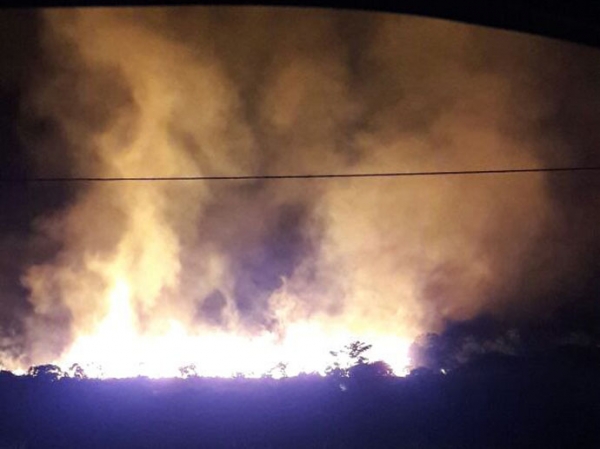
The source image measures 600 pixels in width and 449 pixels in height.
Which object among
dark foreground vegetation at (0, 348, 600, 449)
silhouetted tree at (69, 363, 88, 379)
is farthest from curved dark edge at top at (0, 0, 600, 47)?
silhouetted tree at (69, 363, 88, 379)

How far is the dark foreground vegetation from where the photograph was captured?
12945 mm

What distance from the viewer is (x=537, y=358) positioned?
1570 cm

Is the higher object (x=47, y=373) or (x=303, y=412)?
(x=47, y=373)

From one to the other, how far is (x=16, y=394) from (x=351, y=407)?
7197mm

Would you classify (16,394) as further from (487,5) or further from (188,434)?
(487,5)

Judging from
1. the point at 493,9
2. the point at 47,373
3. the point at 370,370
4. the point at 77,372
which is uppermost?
the point at 493,9

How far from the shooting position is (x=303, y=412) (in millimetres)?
13367

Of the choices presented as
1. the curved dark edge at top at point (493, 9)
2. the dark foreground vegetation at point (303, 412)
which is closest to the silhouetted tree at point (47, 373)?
the dark foreground vegetation at point (303, 412)

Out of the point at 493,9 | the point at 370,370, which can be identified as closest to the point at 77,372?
the point at 370,370

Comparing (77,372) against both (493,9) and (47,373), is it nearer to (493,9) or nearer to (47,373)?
(47,373)

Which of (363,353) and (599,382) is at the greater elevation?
(363,353)

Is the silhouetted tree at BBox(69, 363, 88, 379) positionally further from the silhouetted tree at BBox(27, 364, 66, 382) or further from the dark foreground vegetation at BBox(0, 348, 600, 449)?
the dark foreground vegetation at BBox(0, 348, 600, 449)

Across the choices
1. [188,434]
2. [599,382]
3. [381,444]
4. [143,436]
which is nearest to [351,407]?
[381,444]

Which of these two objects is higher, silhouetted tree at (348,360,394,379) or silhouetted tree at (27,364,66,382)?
silhouetted tree at (27,364,66,382)
